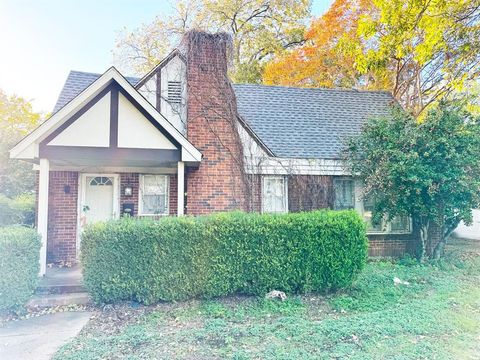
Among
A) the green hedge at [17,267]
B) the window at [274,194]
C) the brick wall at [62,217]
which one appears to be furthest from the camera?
the window at [274,194]

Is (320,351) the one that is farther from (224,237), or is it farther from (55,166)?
(55,166)

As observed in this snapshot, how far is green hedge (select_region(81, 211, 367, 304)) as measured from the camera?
18.3ft

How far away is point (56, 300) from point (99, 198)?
139 inches

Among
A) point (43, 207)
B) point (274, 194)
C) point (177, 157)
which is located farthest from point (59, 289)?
point (274, 194)

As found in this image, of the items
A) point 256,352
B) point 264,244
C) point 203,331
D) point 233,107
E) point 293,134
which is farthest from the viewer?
point 293,134

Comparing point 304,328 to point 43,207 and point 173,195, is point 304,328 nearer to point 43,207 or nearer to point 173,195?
point 173,195

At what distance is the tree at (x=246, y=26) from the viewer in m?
22.2

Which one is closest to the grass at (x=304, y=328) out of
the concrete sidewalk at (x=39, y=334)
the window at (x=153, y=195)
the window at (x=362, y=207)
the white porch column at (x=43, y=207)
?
the concrete sidewalk at (x=39, y=334)

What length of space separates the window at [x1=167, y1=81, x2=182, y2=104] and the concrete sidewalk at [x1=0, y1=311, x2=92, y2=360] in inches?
249

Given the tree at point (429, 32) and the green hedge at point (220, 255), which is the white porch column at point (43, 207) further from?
the tree at point (429, 32)

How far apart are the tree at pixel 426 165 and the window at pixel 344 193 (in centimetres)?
102

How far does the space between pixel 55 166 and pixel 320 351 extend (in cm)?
789

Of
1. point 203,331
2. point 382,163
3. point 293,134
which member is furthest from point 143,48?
point 203,331

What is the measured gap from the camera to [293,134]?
10.6m
